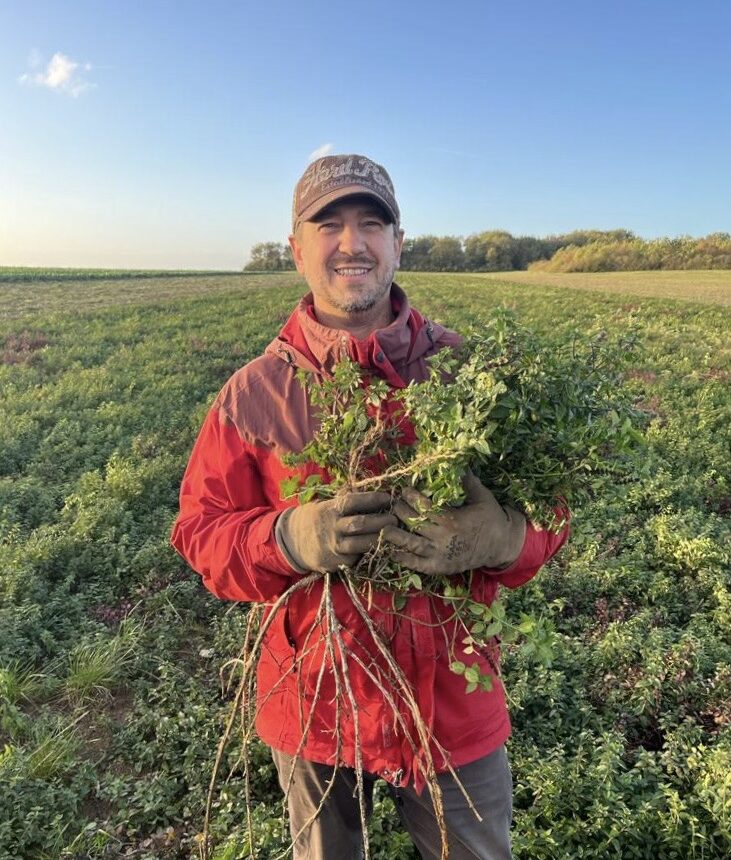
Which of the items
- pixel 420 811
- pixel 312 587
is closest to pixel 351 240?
pixel 312 587

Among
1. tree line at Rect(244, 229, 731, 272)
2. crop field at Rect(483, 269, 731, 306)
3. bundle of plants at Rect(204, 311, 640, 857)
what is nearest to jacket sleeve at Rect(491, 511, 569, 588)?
bundle of plants at Rect(204, 311, 640, 857)

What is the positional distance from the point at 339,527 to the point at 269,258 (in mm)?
77817

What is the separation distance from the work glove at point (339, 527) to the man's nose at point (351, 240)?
3.28 feet

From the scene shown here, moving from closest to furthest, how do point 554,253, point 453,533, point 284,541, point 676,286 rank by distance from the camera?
point 453,533 < point 284,541 < point 676,286 < point 554,253

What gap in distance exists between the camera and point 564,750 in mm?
3809

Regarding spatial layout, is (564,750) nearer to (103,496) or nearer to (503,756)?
(503,756)

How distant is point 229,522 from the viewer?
2.28m

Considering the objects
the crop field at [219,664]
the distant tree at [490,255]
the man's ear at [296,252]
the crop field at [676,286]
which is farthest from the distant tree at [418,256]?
the man's ear at [296,252]

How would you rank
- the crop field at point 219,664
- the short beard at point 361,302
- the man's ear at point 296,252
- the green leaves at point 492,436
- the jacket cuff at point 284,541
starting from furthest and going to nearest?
1. the crop field at point 219,664
2. the man's ear at point 296,252
3. the short beard at point 361,302
4. the jacket cuff at point 284,541
5. the green leaves at point 492,436

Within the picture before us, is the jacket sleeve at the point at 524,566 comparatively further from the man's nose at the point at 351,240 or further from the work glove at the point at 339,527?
the man's nose at the point at 351,240

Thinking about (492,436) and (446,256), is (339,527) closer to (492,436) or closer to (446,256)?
(492,436)

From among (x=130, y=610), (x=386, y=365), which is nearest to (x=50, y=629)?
(x=130, y=610)

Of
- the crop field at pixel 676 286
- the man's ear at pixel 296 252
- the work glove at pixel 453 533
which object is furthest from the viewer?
the crop field at pixel 676 286

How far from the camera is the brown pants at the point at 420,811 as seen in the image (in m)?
2.29
